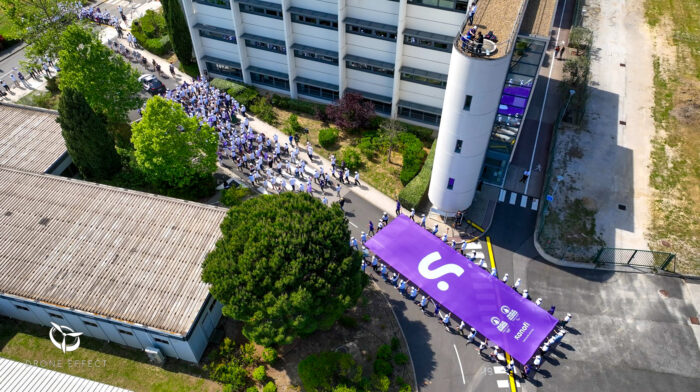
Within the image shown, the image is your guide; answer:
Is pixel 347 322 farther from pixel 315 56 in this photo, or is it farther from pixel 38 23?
pixel 38 23

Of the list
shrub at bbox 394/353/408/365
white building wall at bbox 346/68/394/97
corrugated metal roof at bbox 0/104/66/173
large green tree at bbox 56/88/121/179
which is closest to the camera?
shrub at bbox 394/353/408/365

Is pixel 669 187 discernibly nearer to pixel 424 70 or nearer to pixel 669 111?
pixel 669 111

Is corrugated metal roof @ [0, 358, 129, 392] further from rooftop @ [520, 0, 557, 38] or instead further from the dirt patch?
rooftop @ [520, 0, 557, 38]

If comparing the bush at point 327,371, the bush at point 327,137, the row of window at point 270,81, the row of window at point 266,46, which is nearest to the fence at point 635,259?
the bush at point 327,371

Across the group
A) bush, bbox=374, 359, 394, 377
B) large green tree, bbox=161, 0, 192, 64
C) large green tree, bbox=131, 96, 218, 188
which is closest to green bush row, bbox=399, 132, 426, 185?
large green tree, bbox=131, 96, 218, 188

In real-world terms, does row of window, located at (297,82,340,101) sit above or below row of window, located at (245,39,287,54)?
below

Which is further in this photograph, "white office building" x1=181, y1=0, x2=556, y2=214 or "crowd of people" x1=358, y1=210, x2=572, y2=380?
"white office building" x1=181, y1=0, x2=556, y2=214

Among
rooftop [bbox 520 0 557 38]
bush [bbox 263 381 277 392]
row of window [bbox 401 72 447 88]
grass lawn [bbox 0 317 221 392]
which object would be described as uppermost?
rooftop [bbox 520 0 557 38]

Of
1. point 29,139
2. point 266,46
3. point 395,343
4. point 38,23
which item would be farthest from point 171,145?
point 38,23
